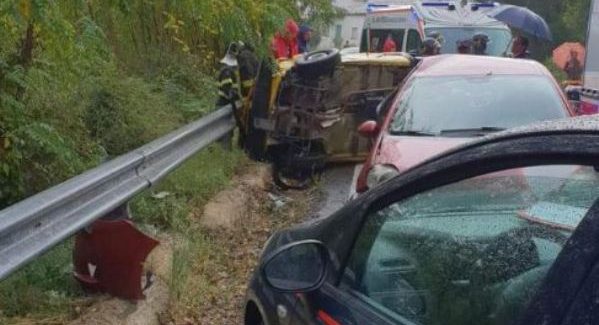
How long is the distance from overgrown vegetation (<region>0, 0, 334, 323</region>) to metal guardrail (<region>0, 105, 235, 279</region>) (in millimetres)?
444

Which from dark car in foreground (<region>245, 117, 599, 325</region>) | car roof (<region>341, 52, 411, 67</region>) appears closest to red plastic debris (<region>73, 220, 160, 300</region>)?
dark car in foreground (<region>245, 117, 599, 325</region>)

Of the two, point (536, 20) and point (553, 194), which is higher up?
point (553, 194)

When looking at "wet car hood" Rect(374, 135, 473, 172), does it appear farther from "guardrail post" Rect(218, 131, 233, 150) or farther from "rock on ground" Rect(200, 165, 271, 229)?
"guardrail post" Rect(218, 131, 233, 150)

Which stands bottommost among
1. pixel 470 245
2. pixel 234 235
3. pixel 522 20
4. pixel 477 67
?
pixel 234 235

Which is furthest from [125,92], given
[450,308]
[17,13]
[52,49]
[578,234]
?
[578,234]

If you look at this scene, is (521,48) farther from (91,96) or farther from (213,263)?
(213,263)

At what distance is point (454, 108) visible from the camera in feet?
22.1

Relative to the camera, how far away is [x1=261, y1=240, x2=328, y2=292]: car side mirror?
279 cm

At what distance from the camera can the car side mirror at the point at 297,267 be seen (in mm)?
2791

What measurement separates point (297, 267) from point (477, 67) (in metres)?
4.80

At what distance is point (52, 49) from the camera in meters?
4.91

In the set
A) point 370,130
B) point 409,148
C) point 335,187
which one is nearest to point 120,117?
point 370,130

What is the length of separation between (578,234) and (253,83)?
7870mm

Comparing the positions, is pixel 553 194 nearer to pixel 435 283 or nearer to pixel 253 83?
pixel 435 283
